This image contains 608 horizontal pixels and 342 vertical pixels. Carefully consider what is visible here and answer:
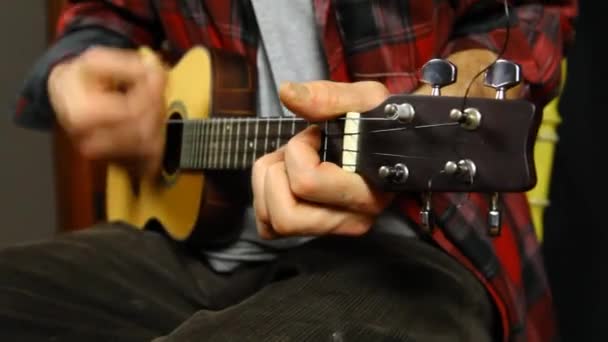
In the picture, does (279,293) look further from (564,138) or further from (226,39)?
(564,138)

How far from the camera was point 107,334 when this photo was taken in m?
0.63

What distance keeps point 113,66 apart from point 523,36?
513 millimetres

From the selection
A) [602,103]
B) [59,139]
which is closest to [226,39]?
[602,103]

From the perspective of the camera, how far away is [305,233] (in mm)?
525

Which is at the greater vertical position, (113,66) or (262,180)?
(113,66)

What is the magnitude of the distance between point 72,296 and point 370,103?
382 millimetres

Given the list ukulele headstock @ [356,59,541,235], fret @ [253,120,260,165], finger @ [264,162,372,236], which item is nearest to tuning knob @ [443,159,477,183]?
ukulele headstock @ [356,59,541,235]

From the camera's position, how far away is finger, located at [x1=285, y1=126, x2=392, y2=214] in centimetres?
49

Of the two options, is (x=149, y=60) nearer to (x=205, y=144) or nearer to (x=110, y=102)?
(x=110, y=102)

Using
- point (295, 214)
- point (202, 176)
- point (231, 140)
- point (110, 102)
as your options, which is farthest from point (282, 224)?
point (110, 102)

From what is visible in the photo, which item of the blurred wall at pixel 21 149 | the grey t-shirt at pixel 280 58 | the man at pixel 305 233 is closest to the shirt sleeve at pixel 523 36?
the man at pixel 305 233

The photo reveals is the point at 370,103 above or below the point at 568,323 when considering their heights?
above

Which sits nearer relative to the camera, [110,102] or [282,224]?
[282,224]

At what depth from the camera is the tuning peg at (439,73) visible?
0.46 m
